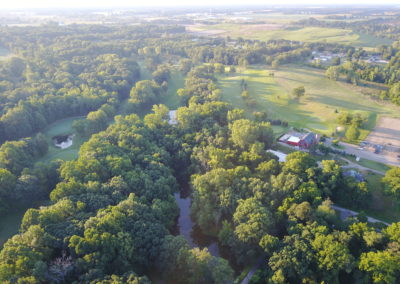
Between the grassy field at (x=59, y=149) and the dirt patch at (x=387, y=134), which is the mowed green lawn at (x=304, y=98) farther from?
the grassy field at (x=59, y=149)

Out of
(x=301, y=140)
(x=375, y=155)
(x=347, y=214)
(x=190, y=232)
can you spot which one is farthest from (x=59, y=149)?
(x=375, y=155)

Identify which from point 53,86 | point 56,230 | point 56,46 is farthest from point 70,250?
point 56,46

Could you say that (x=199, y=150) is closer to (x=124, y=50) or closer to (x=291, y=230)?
(x=291, y=230)

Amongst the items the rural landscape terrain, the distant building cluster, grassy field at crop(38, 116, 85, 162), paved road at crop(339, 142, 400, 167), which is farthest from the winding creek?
paved road at crop(339, 142, 400, 167)

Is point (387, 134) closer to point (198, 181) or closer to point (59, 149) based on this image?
point (198, 181)

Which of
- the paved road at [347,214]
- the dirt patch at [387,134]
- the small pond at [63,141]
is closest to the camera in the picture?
the paved road at [347,214]

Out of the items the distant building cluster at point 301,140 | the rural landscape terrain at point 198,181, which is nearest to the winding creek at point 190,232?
the rural landscape terrain at point 198,181

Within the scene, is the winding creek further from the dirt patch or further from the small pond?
the dirt patch
